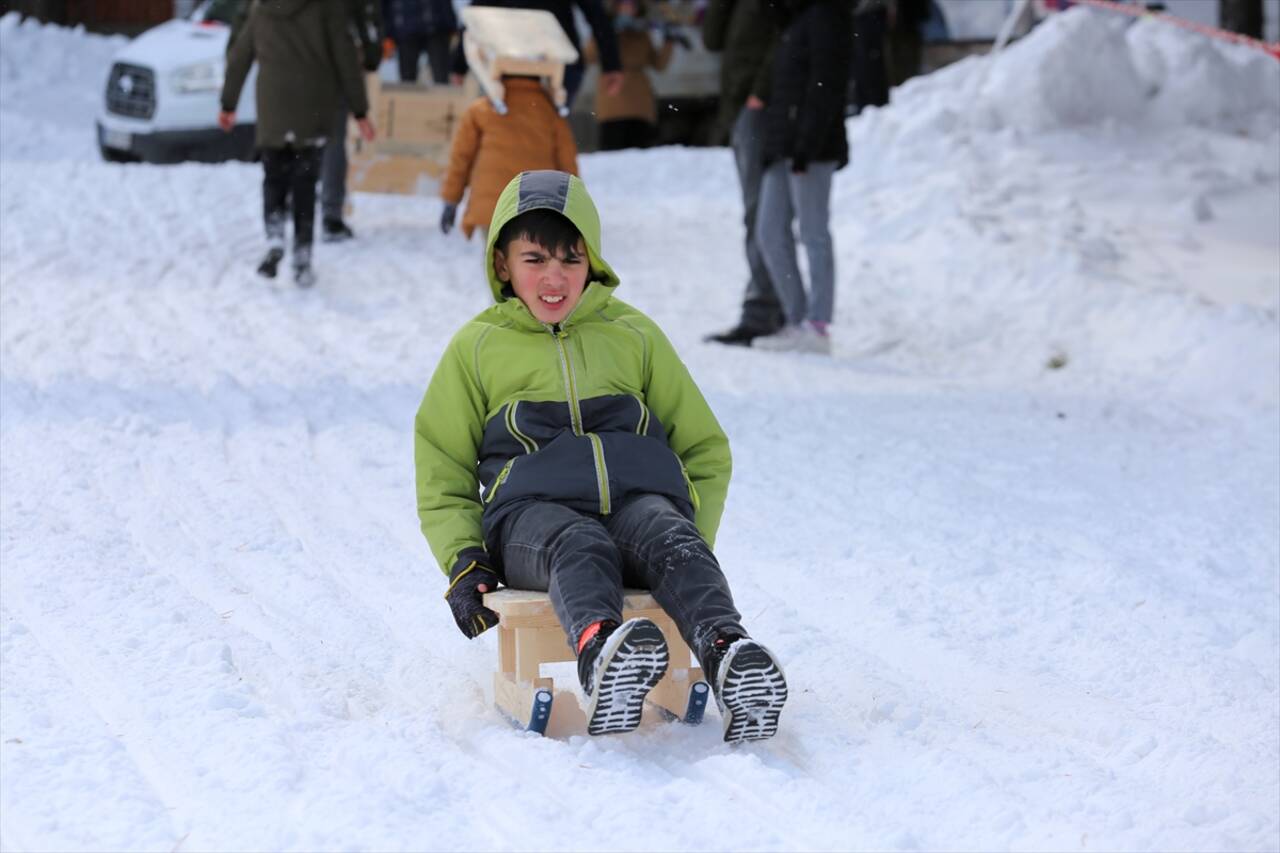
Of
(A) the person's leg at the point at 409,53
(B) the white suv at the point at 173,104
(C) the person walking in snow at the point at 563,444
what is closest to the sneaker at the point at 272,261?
(A) the person's leg at the point at 409,53

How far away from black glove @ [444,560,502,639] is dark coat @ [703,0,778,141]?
4.69m

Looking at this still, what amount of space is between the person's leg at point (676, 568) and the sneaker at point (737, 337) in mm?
4485

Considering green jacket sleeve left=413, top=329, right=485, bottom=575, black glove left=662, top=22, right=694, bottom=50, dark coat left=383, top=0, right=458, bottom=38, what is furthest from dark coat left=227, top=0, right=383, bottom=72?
green jacket sleeve left=413, top=329, right=485, bottom=575

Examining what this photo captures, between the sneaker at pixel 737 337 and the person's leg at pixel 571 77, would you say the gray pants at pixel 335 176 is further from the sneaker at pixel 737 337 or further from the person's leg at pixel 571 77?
the sneaker at pixel 737 337

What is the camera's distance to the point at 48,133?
42.2ft

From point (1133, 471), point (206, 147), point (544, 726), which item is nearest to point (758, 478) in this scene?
point (1133, 471)

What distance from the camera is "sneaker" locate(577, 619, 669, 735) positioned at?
3.01 meters

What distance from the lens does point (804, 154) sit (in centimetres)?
741

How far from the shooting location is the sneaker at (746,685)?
3074mm

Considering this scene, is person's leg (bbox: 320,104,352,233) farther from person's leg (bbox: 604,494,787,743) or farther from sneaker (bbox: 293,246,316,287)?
person's leg (bbox: 604,494,787,743)

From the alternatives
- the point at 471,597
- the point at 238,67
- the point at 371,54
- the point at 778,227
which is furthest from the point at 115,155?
the point at 471,597

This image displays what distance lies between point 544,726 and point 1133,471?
338cm

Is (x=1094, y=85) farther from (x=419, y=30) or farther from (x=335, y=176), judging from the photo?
(x=335, y=176)

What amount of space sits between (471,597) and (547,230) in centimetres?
80
